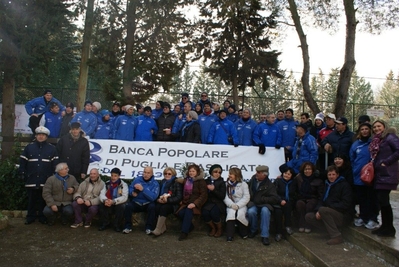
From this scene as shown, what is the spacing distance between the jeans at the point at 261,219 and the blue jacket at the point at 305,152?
4.51ft

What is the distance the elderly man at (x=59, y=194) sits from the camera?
6.02m

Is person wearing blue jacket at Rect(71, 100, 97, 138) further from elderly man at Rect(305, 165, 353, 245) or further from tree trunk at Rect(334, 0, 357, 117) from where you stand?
tree trunk at Rect(334, 0, 357, 117)

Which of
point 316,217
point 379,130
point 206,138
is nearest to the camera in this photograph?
point 379,130

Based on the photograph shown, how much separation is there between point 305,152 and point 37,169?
505cm

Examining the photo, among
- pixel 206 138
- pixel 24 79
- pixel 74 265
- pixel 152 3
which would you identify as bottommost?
pixel 74 265

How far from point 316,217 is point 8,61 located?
10047mm

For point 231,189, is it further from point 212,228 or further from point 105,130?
point 105,130

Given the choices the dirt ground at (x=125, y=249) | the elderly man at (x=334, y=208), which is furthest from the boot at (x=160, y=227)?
the elderly man at (x=334, y=208)

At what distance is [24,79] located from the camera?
11.2 metres

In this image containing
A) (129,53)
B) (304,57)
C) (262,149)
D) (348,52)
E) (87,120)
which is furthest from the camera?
(129,53)

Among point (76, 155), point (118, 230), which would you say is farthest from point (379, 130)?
point (76, 155)

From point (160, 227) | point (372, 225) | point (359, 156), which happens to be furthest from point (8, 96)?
point (372, 225)

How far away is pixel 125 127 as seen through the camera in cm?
811

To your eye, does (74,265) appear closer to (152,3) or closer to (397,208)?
(397,208)
